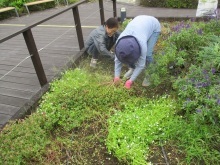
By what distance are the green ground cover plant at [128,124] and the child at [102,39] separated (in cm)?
88

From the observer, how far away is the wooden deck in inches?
131

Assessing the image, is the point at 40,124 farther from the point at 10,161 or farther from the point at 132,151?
the point at 132,151

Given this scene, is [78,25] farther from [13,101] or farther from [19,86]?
[13,101]

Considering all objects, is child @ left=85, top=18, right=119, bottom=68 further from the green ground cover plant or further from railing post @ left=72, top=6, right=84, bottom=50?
the green ground cover plant

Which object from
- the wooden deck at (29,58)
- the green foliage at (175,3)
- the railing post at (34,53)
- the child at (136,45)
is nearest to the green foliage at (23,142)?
the wooden deck at (29,58)

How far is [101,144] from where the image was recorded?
99.1 inches

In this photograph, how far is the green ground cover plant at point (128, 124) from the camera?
2.26 meters

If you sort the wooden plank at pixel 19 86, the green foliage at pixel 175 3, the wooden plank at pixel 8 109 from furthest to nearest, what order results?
the green foliage at pixel 175 3, the wooden plank at pixel 19 86, the wooden plank at pixel 8 109

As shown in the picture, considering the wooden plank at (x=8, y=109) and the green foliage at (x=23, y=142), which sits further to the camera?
the wooden plank at (x=8, y=109)

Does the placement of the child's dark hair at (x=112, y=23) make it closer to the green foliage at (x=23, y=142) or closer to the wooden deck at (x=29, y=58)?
the wooden deck at (x=29, y=58)

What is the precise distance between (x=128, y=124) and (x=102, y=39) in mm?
1959

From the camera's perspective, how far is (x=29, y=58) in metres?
4.68

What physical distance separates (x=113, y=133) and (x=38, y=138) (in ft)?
2.76

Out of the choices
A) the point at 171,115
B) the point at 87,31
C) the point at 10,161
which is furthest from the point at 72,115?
the point at 87,31
